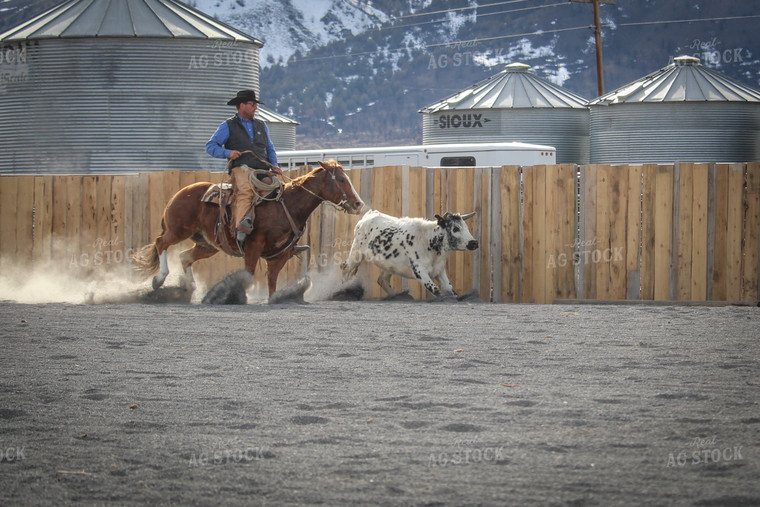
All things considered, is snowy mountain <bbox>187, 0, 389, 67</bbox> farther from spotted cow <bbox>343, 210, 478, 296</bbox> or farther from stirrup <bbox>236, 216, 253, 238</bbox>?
stirrup <bbox>236, 216, 253, 238</bbox>

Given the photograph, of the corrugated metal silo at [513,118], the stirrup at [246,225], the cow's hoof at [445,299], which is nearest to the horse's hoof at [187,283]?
the stirrup at [246,225]

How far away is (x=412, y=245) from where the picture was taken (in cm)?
1340

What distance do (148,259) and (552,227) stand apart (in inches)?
223

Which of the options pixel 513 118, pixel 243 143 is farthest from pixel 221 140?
pixel 513 118

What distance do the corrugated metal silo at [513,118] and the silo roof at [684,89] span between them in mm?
1484

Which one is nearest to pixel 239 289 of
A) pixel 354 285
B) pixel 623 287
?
pixel 354 285

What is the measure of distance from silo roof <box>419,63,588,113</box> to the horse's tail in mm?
23853

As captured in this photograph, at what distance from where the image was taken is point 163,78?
976 inches

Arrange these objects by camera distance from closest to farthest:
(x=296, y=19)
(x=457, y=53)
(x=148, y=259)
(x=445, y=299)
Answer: (x=445, y=299) → (x=148, y=259) → (x=457, y=53) → (x=296, y=19)

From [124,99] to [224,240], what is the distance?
42.2 feet

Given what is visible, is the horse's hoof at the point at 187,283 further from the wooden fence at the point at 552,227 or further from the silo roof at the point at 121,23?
the silo roof at the point at 121,23

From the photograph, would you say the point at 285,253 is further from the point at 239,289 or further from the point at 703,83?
the point at 703,83

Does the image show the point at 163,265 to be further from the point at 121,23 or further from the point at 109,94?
the point at 121,23

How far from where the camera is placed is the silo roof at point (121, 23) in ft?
81.1
